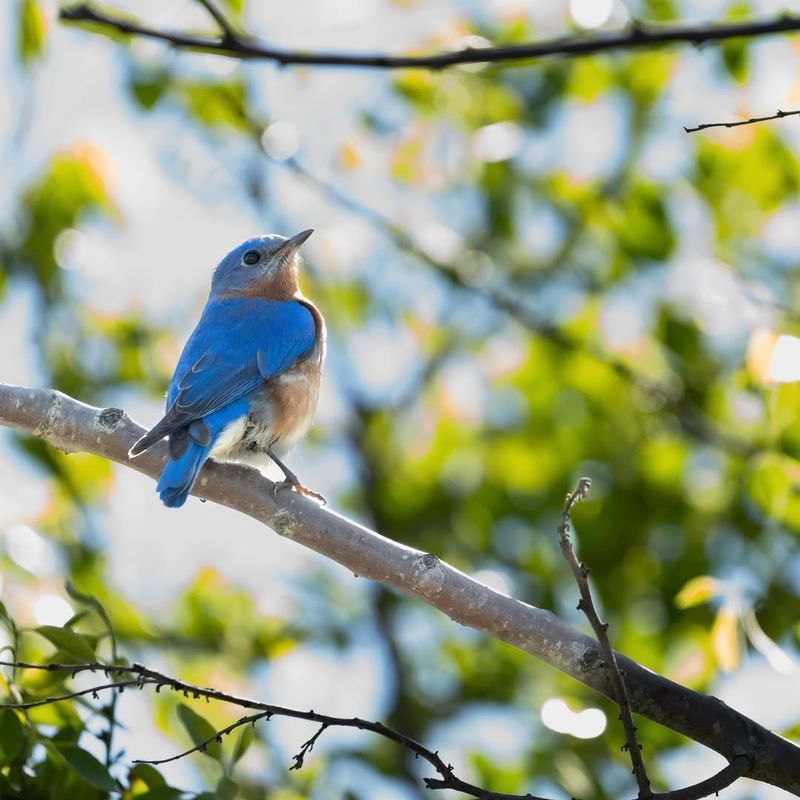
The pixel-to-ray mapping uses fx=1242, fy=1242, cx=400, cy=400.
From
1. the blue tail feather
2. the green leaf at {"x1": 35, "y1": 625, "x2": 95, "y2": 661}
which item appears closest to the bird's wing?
the blue tail feather

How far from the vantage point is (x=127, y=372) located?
24.8ft

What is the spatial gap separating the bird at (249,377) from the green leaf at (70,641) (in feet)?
2.77

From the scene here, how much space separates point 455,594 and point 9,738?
1.28 meters

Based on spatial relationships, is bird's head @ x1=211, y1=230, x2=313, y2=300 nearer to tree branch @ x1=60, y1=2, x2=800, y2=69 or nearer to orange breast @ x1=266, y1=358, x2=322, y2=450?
orange breast @ x1=266, y1=358, x2=322, y2=450

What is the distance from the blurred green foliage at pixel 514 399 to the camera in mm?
6613

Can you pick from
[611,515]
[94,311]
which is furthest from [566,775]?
[94,311]

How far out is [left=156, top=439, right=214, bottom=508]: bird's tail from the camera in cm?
428

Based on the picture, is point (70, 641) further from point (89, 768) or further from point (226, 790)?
point (226, 790)

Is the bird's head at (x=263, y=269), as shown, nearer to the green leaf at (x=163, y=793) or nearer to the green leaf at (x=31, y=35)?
the green leaf at (x=31, y=35)

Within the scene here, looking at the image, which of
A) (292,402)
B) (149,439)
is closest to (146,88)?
(292,402)

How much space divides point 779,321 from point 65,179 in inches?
165

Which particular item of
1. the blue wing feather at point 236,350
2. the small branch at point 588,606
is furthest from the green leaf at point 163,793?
the blue wing feather at point 236,350

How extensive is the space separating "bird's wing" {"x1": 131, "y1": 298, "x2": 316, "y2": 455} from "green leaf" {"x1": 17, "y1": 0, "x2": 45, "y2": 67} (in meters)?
1.48

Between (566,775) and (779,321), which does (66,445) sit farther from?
(779,321)
